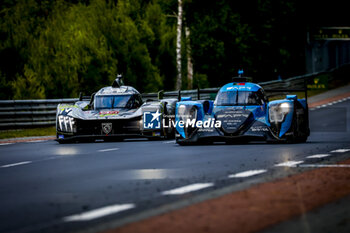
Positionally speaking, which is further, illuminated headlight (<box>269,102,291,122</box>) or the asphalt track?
illuminated headlight (<box>269,102,291,122</box>)

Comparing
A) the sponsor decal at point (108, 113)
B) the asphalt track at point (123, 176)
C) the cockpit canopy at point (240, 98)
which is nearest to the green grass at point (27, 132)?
the sponsor decal at point (108, 113)

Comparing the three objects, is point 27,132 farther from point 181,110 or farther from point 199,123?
point 199,123

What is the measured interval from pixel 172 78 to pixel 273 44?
17.1 meters

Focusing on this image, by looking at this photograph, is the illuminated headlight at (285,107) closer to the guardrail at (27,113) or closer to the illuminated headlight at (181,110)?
the illuminated headlight at (181,110)

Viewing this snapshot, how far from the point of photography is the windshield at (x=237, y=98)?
64.2ft

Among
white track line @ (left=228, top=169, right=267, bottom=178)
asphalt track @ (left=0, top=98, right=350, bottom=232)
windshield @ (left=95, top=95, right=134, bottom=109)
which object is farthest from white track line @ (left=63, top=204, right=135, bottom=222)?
windshield @ (left=95, top=95, right=134, bottom=109)

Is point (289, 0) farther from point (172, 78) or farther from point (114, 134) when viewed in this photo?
point (114, 134)

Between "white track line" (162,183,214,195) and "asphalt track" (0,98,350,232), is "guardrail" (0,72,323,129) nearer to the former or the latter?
"asphalt track" (0,98,350,232)

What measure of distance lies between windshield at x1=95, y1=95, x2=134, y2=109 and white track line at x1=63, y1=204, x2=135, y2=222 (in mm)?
14154

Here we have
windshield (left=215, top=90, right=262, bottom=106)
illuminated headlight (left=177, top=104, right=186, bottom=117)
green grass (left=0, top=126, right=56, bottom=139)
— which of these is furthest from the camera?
green grass (left=0, top=126, right=56, bottom=139)

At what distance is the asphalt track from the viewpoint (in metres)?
8.36

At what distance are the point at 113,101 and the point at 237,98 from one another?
15.4 ft

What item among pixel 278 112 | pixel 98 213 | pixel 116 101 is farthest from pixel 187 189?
pixel 116 101

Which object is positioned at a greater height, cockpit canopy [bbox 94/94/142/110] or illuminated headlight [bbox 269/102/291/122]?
cockpit canopy [bbox 94/94/142/110]
